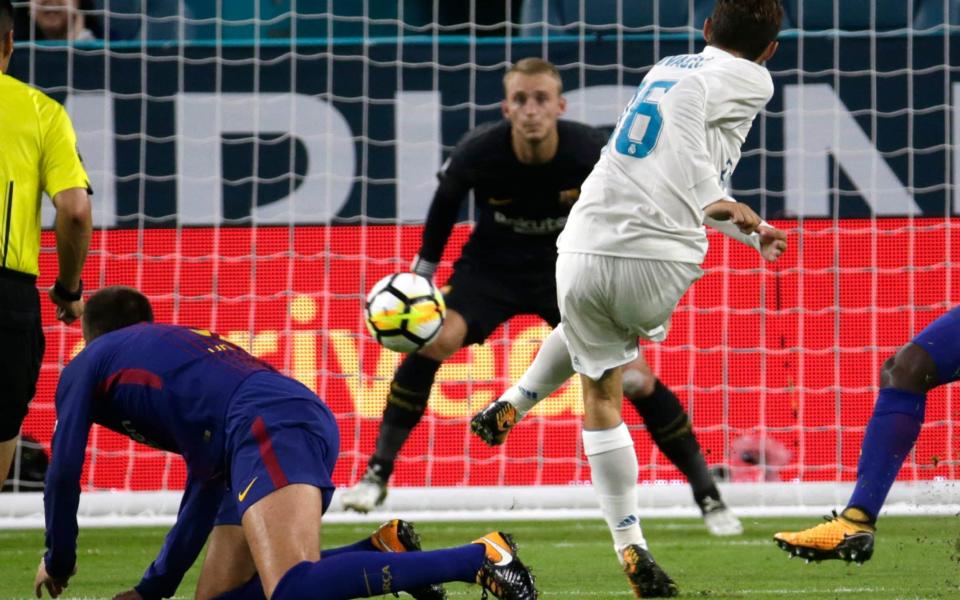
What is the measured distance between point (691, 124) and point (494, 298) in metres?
2.36

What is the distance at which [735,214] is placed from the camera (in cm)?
407

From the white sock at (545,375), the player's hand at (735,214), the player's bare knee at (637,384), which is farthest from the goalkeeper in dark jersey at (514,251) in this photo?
the player's hand at (735,214)

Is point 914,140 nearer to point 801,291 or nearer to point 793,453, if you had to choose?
point 801,291

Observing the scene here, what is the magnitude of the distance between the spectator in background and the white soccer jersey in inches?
184

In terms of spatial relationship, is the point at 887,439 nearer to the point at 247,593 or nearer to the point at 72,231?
the point at 247,593

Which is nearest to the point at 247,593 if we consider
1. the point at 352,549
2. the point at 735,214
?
the point at 352,549

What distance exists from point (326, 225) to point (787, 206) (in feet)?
7.97

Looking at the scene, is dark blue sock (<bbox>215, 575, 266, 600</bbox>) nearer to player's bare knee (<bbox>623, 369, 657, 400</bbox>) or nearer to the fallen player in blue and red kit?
the fallen player in blue and red kit

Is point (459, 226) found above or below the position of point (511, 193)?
below

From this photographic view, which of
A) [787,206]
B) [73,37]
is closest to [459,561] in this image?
[787,206]

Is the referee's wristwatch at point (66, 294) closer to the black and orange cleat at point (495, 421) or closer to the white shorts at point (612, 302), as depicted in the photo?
the black and orange cleat at point (495, 421)

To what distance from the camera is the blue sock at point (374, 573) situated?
3473 mm

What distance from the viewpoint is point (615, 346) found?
4559mm

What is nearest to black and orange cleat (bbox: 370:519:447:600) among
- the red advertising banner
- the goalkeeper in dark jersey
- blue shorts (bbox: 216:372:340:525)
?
blue shorts (bbox: 216:372:340:525)
